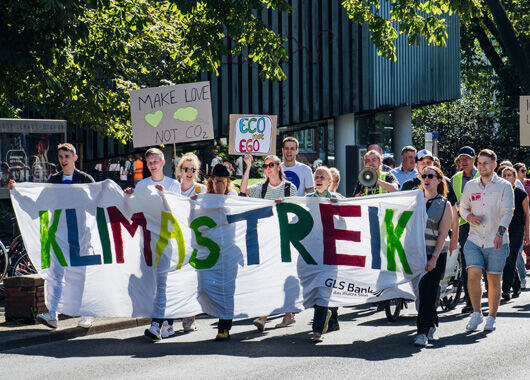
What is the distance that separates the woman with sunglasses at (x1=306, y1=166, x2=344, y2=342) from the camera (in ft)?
29.6

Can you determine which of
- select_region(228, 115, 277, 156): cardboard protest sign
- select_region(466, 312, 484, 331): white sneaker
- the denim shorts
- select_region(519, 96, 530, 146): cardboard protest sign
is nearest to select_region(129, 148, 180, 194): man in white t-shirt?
select_region(228, 115, 277, 156): cardboard protest sign

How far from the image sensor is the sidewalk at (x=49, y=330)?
8.88 meters

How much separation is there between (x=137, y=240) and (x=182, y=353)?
157 cm

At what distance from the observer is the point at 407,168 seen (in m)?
12.4

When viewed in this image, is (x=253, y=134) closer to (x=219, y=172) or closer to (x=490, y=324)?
(x=219, y=172)

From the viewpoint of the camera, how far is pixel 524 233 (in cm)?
1209

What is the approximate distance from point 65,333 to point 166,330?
1066 millimetres

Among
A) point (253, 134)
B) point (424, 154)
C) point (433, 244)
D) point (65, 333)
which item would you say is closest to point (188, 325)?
point (65, 333)

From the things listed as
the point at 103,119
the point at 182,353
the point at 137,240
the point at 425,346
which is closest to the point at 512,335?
the point at 425,346

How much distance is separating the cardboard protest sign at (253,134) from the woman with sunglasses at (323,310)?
288 cm

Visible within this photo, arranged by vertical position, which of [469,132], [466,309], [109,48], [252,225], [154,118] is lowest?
[466,309]

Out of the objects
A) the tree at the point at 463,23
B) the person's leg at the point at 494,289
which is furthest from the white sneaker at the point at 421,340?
the tree at the point at 463,23

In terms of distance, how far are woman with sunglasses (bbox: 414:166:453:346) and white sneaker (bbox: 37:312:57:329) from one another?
3.82 metres

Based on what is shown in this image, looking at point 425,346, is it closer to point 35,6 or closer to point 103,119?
point 35,6
